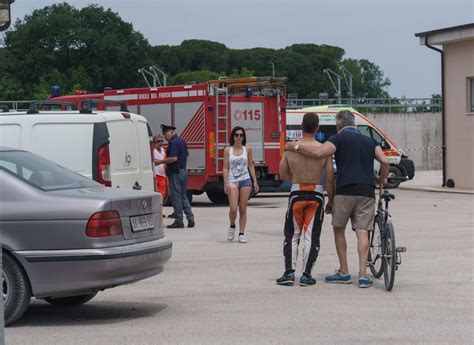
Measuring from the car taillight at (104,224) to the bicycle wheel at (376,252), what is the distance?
3462 mm

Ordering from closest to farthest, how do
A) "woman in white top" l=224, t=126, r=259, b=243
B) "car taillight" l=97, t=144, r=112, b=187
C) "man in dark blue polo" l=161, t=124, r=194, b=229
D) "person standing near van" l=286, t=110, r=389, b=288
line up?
"person standing near van" l=286, t=110, r=389, b=288, "car taillight" l=97, t=144, r=112, b=187, "woman in white top" l=224, t=126, r=259, b=243, "man in dark blue polo" l=161, t=124, r=194, b=229

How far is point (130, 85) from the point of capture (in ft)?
317

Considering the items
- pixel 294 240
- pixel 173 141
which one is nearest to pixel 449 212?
pixel 173 141

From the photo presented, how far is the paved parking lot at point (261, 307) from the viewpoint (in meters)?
8.68

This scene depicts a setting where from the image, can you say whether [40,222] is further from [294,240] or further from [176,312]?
[294,240]

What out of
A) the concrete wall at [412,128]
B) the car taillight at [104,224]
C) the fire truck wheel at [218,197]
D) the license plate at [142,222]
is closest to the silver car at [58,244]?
the car taillight at [104,224]

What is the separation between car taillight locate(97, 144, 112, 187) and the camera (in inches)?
550

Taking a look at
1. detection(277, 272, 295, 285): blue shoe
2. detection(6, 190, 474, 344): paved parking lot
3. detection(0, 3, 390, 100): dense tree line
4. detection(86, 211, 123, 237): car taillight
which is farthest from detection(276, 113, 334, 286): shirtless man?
detection(0, 3, 390, 100): dense tree line

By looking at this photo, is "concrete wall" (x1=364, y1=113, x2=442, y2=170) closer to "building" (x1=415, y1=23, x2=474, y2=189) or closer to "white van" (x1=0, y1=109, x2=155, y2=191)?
"building" (x1=415, y1=23, x2=474, y2=189)

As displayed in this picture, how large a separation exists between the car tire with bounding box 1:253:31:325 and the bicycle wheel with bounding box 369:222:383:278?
415cm

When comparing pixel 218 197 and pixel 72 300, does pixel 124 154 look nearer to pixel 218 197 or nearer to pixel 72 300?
pixel 72 300

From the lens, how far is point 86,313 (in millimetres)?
10031

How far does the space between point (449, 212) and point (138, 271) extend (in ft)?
47.5

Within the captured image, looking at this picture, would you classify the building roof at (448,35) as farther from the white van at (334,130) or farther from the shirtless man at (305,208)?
the shirtless man at (305,208)
